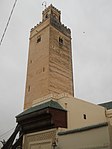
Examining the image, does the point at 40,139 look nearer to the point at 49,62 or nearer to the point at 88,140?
the point at 88,140

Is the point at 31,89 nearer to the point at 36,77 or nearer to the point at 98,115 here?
the point at 36,77

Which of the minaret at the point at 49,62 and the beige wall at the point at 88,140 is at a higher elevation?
the minaret at the point at 49,62

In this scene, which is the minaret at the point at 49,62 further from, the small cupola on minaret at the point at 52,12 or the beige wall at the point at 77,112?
the beige wall at the point at 77,112

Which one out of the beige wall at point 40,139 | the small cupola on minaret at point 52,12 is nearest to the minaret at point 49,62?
the small cupola on minaret at point 52,12

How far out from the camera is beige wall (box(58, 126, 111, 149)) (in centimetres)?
628

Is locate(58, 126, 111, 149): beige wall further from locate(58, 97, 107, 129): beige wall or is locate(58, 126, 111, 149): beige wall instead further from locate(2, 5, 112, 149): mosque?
locate(58, 97, 107, 129): beige wall

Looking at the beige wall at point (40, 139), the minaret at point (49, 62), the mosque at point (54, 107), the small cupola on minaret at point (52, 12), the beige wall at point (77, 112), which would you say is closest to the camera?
the mosque at point (54, 107)

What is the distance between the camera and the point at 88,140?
22.2ft

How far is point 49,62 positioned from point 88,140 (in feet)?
27.4

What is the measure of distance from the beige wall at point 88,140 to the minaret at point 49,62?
18.8 ft

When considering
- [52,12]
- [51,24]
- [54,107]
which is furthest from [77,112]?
[52,12]

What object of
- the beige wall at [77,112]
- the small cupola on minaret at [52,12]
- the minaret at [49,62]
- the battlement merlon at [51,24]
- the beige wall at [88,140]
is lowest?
the beige wall at [88,140]

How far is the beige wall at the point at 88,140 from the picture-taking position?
628 centimetres

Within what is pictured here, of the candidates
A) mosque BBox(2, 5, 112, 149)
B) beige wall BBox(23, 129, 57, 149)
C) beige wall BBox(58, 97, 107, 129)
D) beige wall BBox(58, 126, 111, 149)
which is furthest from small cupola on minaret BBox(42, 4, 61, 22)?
beige wall BBox(58, 126, 111, 149)
